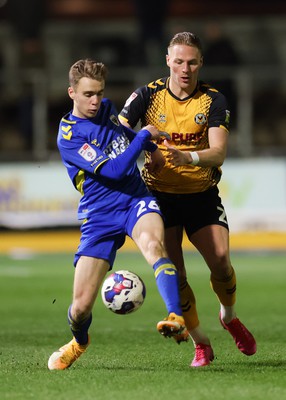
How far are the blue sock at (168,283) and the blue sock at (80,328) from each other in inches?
31.7

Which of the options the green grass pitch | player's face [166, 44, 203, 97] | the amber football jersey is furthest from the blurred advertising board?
player's face [166, 44, 203, 97]

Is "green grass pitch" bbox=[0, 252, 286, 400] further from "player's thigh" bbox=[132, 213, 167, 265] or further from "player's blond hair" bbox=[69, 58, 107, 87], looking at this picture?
"player's blond hair" bbox=[69, 58, 107, 87]

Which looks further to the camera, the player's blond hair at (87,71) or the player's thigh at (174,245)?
the player's thigh at (174,245)

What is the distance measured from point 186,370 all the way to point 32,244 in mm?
12501

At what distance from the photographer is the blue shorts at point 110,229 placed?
7.48m

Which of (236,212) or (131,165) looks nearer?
(131,165)

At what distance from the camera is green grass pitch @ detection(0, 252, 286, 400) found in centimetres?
677

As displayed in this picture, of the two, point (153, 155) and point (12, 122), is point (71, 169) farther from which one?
point (12, 122)

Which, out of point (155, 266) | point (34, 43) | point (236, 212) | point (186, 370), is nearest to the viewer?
point (155, 266)

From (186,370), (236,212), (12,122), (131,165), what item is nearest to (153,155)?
(131,165)

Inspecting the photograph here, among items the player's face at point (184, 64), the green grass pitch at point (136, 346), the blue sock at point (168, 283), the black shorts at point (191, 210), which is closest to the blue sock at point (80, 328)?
the green grass pitch at point (136, 346)

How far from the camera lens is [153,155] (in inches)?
303

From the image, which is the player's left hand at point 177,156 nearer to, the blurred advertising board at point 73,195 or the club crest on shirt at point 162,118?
the club crest on shirt at point 162,118

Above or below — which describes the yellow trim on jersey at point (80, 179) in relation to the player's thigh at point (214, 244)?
above
